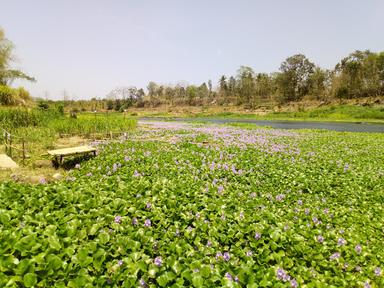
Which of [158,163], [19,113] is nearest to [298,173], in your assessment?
[158,163]

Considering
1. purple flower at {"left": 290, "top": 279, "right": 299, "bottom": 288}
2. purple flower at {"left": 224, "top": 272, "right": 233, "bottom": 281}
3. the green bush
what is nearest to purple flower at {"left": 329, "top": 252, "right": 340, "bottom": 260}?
purple flower at {"left": 290, "top": 279, "right": 299, "bottom": 288}

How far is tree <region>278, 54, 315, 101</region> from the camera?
80500mm

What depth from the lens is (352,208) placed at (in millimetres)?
6504

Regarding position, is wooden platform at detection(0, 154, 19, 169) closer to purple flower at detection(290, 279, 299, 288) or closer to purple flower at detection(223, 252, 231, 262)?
purple flower at detection(223, 252, 231, 262)

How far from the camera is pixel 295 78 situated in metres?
81.7

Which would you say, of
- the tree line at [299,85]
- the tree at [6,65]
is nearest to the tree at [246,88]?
the tree line at [299,85]

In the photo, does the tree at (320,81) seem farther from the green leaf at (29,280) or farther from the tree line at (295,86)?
the green leaf at (29,280)

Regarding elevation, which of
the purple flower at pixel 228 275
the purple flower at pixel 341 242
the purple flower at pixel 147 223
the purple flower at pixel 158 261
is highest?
the purple flower at pixel 147 223

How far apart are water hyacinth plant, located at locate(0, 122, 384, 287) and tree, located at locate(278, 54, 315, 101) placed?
7816 cm

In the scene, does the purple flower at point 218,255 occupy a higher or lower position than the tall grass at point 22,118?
lower

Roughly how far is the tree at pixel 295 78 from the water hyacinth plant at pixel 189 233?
78157mm

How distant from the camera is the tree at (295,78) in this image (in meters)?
80.5

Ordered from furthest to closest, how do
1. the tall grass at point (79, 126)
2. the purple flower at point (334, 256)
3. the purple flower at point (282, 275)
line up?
the tall grass at point (79, 126) → the purple flower at point (334, 256) → the purple flower at point (282, 275)

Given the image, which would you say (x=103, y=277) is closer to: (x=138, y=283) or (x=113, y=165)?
(x=138, y=283)
